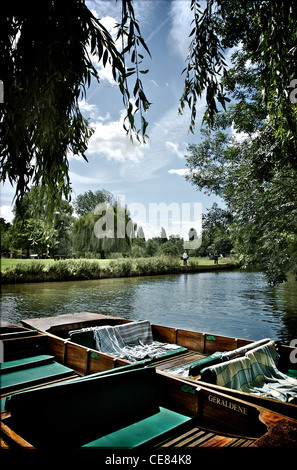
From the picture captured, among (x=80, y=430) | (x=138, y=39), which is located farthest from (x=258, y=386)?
(x=138, y=39)

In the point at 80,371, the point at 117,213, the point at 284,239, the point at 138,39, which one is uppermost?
the point at 117,213

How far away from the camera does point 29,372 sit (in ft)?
10.1

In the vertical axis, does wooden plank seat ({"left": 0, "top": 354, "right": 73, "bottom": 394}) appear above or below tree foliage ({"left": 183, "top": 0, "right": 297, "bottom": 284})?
below

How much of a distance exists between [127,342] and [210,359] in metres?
1.62

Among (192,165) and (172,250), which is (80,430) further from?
(172,250)

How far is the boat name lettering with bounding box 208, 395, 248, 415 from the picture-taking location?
1.86m

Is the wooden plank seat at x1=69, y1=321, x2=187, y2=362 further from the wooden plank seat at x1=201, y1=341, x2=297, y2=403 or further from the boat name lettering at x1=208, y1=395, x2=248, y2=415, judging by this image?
the boat name lettering at x1=208, y1=395, x2=248, y2=415

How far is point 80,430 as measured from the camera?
5.68 ft

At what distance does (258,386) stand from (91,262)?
1580 centimetres

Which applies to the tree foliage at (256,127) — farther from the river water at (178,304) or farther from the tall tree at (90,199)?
the tall tree at (90,199)

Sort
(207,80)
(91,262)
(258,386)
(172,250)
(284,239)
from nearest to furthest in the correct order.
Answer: (207,80) → (258,386) → (284,239) → (91,262) → (172,250)

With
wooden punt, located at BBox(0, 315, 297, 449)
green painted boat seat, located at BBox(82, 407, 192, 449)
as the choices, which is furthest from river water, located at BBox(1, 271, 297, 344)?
green painted boat seat, located at BBox(82, 407, 192, 449)
